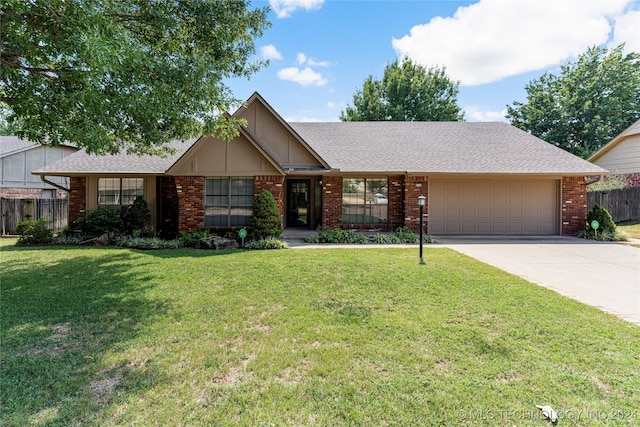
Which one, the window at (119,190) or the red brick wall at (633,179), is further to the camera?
the red brick wall at (633,179)

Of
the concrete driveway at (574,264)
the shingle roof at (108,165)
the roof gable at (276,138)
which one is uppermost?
the roof gable at (276,138)

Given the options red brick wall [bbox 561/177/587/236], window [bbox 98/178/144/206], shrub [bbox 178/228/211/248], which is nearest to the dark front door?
shrub [bbox 178/228/211/248]

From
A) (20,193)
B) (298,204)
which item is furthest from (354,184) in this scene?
(20,193)

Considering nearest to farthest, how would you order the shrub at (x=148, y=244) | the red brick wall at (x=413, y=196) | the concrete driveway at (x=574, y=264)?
the concrete driveway at (x=574, y=264), the shrub at (x=148, y=244), the red brick wall at (x=413, y=196)

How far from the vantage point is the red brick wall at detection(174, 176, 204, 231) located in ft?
35.0

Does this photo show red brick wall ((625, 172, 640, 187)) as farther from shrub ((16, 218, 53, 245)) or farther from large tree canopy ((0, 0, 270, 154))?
shrub ((16, 218, 53, 245))

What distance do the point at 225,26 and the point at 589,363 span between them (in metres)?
8.51

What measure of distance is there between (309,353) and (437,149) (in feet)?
41.0

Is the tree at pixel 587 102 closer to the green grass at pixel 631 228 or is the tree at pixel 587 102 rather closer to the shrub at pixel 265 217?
the green grass at pixel 631 228

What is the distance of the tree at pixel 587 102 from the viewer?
25250 millimetres

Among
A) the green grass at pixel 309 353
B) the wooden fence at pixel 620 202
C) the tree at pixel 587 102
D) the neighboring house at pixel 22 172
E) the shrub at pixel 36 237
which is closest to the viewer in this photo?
the green grass at pixel 309 353

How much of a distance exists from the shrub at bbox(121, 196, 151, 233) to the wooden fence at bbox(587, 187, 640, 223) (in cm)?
2043

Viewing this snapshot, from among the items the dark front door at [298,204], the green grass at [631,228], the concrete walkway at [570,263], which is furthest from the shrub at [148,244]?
the green grass at [631,228]

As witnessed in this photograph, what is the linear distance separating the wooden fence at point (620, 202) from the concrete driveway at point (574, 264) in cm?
590
